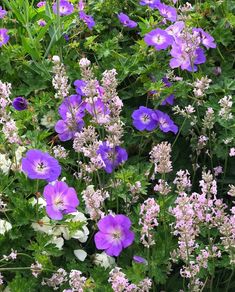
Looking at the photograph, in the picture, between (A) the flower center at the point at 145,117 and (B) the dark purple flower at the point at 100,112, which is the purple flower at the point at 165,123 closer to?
(A) the flower center at the point at 145,117

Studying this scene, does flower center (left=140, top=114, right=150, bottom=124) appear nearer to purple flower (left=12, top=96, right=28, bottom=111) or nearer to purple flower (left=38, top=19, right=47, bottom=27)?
purple flower (left=12, top=96, right=28, bottom=111)

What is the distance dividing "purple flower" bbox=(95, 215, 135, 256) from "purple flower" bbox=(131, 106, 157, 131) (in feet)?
1.86

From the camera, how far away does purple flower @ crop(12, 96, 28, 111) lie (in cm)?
224

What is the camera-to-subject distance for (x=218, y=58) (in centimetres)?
260

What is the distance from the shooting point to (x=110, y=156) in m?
1.94

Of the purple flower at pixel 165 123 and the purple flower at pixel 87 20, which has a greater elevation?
the purple flower at pixel 87 20

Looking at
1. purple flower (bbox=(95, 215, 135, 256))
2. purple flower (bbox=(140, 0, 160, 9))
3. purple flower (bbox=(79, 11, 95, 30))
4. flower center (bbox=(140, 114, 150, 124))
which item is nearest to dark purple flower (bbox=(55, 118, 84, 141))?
flower center (bbox=(140, 114, 150, 124))

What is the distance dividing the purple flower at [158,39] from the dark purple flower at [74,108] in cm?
40

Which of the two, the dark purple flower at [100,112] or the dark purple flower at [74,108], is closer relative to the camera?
the dark purple flower at [100,112]

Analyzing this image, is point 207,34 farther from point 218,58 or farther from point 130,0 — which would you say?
point 130,0

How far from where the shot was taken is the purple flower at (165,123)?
228cm

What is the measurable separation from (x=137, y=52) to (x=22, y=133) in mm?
634

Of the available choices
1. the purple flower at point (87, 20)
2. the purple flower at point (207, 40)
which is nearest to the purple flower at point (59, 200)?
the purple flower at point (207, 40)

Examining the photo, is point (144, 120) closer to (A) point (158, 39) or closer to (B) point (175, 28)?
(A) point (158, 39)
